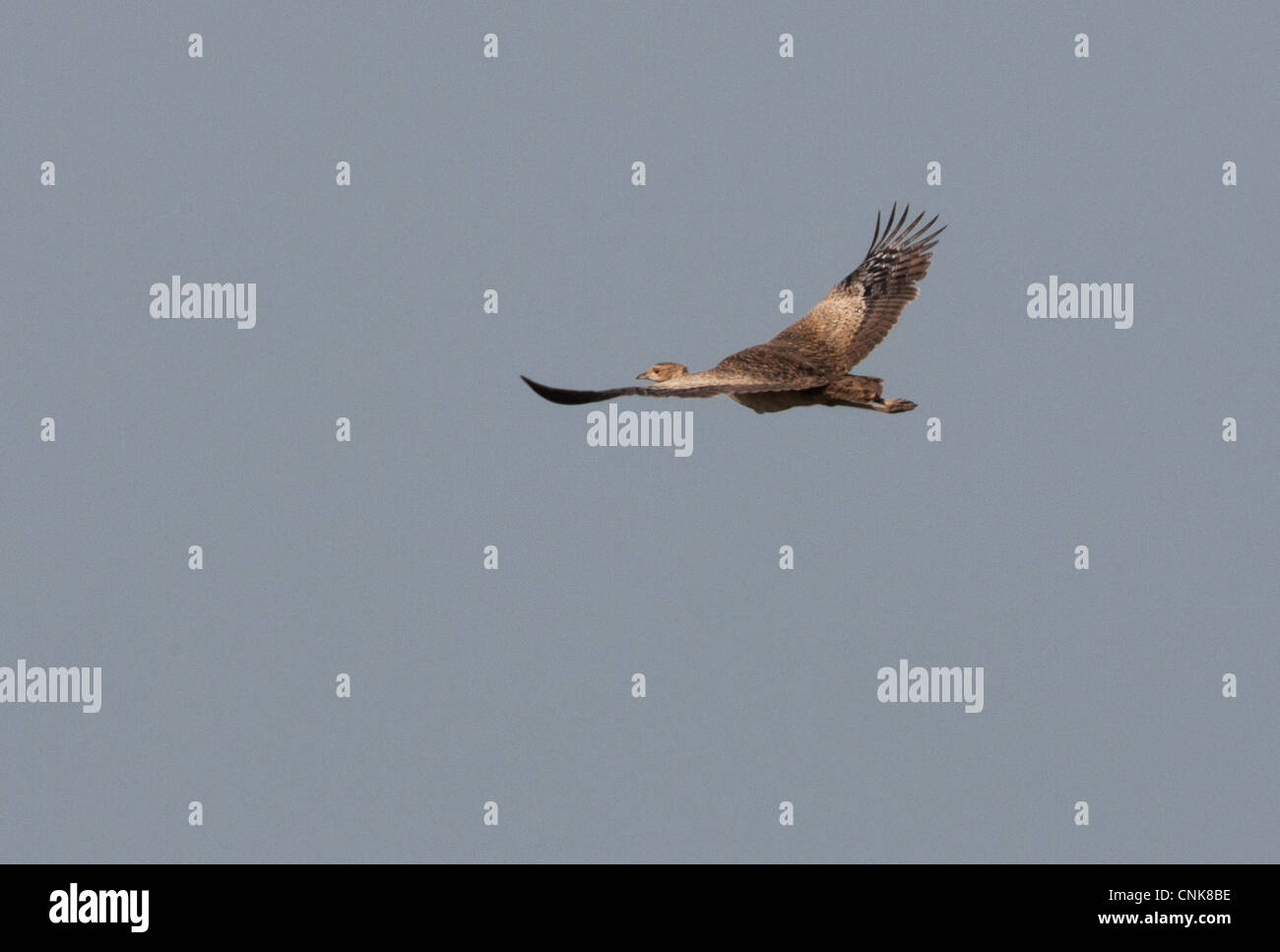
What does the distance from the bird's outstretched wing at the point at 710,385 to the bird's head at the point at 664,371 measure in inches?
6.2

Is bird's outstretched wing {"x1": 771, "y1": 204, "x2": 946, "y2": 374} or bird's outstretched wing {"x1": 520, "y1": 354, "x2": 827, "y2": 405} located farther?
bird's outstretched wing {"x1": 771, "y1": 204, "x2": 946, "y2": 374}

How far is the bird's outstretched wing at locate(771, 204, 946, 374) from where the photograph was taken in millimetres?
28828

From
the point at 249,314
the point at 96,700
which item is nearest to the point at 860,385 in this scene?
the point at 249,314

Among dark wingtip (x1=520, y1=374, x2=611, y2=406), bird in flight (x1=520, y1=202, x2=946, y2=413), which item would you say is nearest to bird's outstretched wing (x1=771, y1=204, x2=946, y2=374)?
bird in flight (x1=520, y1=202, x2=946, y2=413)

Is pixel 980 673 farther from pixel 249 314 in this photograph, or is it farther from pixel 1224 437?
pixel 249 314

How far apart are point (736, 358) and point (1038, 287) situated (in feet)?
25.7

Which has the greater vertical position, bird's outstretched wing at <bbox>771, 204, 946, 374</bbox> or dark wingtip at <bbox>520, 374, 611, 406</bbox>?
bird's outstretched wing at <bbox>771, 204, 946, 374</bbox>

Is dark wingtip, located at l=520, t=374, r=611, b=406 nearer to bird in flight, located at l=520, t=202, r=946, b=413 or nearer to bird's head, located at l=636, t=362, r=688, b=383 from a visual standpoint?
bird in flight, located at l=520, t=202, r=946, b=413

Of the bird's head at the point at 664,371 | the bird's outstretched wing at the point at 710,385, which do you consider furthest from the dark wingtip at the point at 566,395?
the bird's head at the point at 664,371

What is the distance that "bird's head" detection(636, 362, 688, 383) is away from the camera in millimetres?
25953

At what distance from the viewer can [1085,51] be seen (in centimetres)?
3347

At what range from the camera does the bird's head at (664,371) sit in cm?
2595

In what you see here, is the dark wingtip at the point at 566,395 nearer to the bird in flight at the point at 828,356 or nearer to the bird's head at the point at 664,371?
the bird in flight at the point at 828,356

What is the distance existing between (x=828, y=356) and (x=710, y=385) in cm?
349
